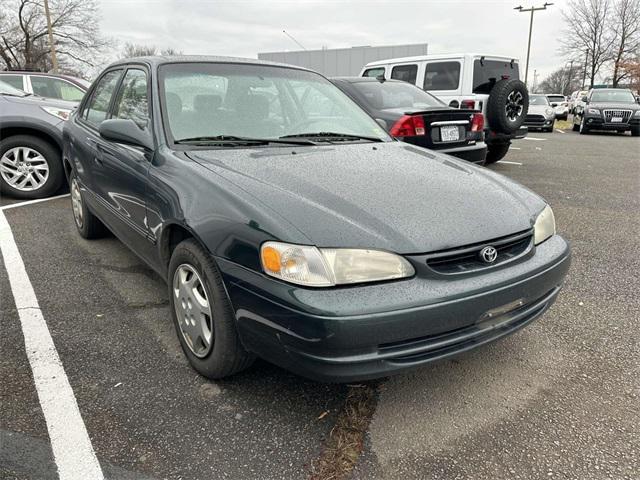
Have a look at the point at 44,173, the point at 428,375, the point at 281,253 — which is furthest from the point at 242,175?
the point at 44,173

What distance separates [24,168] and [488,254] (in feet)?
18.5

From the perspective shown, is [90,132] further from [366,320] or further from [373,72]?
[373,72]

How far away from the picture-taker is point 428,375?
235 cm

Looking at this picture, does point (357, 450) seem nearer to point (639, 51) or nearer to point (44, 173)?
point (44, 173)

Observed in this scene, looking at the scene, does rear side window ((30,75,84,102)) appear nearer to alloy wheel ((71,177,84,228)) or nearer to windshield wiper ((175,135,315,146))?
alloy wheel ((71,177,84,228))

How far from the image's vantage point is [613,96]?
16.7 meters

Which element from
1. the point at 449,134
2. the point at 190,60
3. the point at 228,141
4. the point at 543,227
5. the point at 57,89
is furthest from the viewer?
the point at 57,89

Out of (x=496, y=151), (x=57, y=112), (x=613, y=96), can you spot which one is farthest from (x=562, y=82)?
(x=57, y=112)

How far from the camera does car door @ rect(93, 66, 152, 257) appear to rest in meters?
2.68

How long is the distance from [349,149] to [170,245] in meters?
1.14

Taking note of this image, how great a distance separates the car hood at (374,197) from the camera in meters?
1.85

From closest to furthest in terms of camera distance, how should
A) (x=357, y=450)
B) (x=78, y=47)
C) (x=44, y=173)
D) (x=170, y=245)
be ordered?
(x=357, y=450) → (x=170, y=245) → (x=44, y=173) → (x=78, y=47)

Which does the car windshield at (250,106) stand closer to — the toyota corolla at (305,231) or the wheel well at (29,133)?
the toyota corolla at (305,231)

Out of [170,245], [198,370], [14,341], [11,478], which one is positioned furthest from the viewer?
[14,341]
